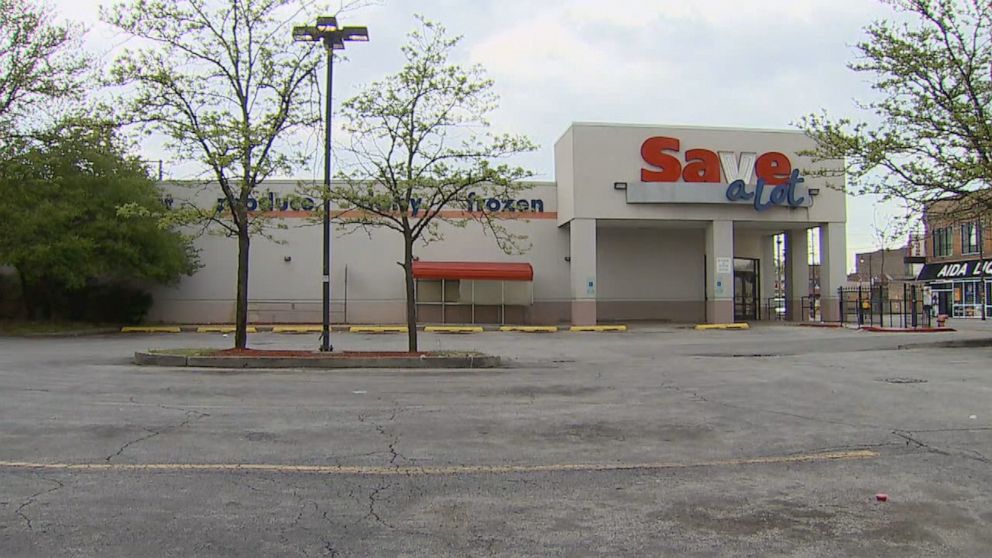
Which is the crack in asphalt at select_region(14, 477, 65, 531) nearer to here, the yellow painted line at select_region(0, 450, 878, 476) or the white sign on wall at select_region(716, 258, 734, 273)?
the yellow painted line at select_region(0, 450, 878, 476)

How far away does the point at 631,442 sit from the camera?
754 centimetres

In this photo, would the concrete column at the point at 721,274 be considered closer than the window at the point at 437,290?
Yes

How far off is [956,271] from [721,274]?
82.6 ft

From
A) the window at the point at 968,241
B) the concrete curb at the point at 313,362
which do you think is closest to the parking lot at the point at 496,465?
the concrete curb at the point at 313,362

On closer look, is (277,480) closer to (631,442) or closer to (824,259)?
(631,442)

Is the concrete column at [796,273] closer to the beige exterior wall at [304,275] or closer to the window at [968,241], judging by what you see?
the beige exterior wall at [304,275]

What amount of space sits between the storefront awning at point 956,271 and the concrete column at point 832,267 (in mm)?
17565

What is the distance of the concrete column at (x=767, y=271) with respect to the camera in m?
35.7

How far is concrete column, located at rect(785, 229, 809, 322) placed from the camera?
33.2m

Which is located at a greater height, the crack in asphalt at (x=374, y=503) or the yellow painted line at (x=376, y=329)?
the yellow painted line at (x=376, y=329)

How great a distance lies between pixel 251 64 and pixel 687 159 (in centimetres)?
1911

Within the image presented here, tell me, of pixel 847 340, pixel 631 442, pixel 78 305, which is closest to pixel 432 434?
pixel 631 442

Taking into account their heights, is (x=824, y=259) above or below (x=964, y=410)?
above

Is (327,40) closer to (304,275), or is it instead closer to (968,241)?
(304,275)
